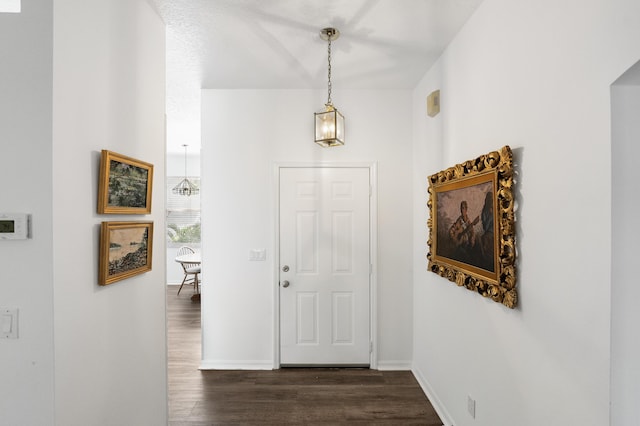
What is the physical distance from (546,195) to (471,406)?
1.45m

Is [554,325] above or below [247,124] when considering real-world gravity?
below

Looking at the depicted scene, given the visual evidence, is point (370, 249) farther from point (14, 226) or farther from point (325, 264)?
point (14, 226)

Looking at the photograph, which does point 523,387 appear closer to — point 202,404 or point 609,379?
point 609,379

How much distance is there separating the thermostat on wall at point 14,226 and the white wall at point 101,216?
10 cm

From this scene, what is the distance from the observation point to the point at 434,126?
2.83 metres

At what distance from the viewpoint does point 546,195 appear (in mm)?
1434

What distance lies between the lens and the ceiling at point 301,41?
207 centimetres

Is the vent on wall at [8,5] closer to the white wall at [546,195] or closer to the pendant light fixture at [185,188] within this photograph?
the white wall at [546,195]

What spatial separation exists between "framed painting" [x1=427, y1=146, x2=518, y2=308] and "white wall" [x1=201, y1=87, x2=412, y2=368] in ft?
2.51

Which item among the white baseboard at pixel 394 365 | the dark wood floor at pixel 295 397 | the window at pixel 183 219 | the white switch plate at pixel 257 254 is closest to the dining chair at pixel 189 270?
the window at pixel 183 219

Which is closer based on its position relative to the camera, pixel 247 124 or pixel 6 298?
pixel 6 298

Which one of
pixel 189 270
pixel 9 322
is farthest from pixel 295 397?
pixel 189 270

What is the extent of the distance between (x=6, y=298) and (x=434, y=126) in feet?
9.27

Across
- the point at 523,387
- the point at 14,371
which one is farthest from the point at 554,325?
the point at 14,371
